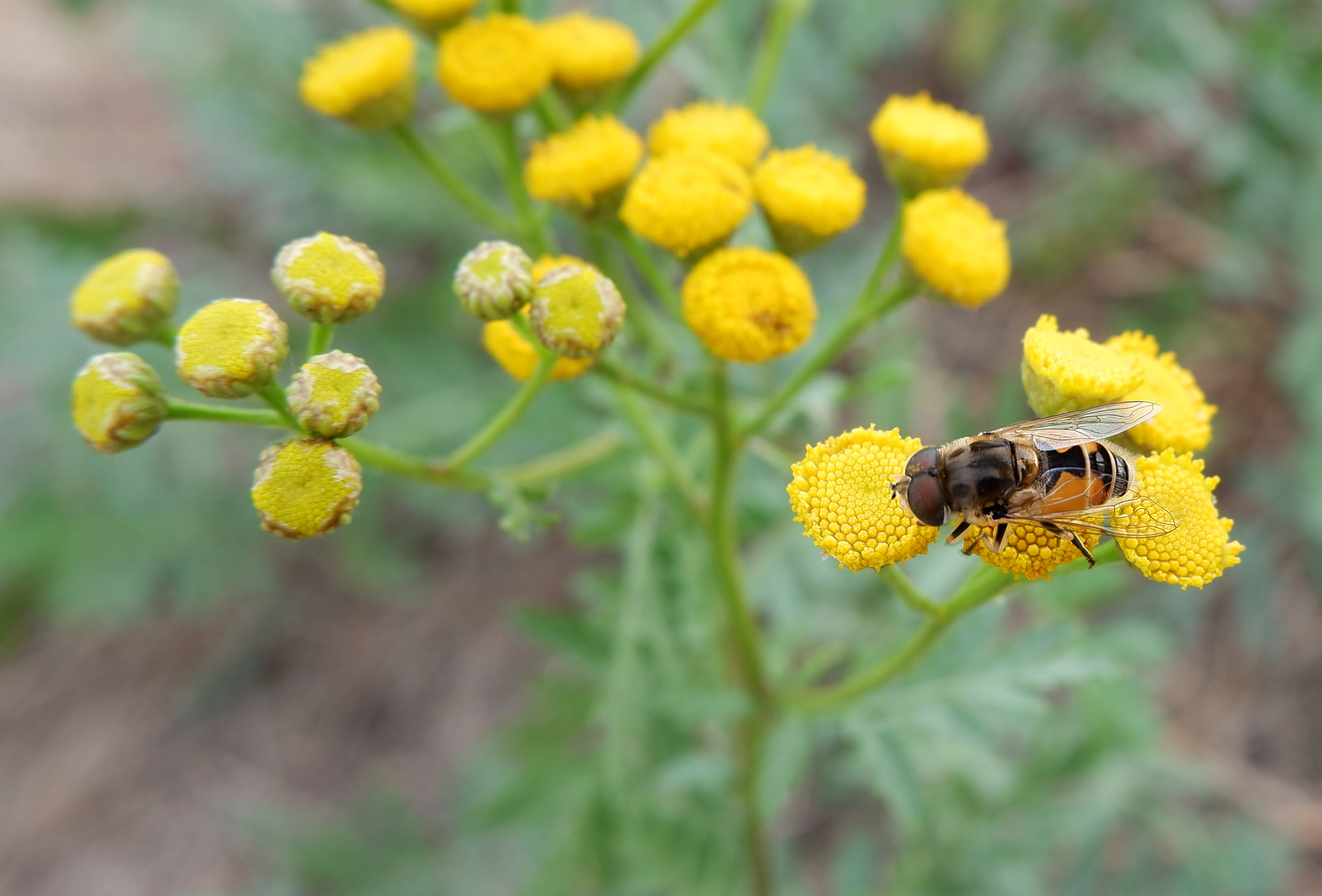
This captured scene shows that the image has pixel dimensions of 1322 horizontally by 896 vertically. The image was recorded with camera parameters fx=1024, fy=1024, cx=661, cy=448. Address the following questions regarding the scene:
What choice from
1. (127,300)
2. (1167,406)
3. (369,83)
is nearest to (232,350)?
(127,300)

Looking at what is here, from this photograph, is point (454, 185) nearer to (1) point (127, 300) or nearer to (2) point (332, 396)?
(1) point (127, 300)

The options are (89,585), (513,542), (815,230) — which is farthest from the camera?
(513,542)

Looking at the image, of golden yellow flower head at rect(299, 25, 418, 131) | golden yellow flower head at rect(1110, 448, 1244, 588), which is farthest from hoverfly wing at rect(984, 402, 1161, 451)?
golden yellow flower head at rect(299, 25, 418, 131)

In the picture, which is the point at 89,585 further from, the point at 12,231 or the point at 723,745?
the point at 723,745

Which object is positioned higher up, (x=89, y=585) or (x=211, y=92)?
(x=211, y=92)

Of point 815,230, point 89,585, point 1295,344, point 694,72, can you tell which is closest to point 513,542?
point 89,585

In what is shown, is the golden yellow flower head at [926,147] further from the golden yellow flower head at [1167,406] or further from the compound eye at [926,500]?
the compound eye at [926,500]
